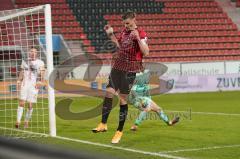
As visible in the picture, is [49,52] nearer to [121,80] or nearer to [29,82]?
[121,80]

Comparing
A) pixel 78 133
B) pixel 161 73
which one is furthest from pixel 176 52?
pixel 78 133

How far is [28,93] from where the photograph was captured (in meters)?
9.91

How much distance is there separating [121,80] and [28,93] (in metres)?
3.17

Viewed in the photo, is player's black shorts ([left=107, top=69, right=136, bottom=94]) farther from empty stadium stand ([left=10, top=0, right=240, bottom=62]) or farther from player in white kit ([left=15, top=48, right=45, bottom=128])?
empty stadium stand ([left=10, top=0, right=240, bottom=62])

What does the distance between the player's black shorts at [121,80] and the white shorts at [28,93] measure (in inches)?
113

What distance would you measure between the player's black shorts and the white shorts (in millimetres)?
2870

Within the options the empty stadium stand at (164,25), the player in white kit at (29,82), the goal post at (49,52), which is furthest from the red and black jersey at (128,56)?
the empty stadium stand at (164,25)

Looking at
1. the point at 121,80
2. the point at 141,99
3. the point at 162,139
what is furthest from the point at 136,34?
the point at 141,99

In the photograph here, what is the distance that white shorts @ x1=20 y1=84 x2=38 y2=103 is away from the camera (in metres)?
9.87

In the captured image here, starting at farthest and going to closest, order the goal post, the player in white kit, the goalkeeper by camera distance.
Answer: the player in white kit < the goalkeeper < the goal post

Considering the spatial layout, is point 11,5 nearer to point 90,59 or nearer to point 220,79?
point 90,59

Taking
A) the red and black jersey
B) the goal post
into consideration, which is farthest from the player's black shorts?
the goal post

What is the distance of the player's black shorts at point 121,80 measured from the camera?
23.7 feet

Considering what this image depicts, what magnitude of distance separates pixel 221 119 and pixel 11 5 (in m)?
19.9
